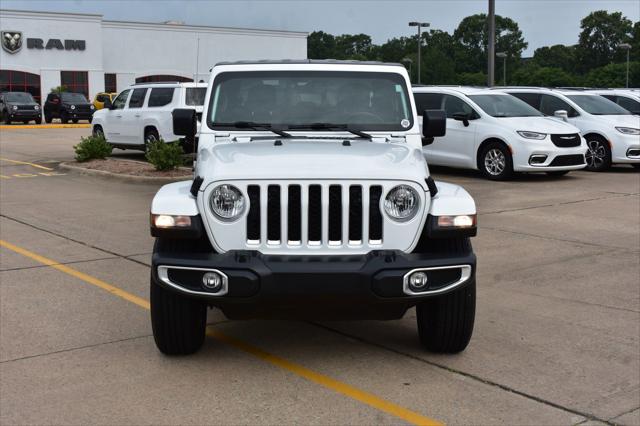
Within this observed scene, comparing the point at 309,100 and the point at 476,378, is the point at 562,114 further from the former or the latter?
the point at 476,378

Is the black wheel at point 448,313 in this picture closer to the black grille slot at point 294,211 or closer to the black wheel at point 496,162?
the black grille slot at point 294,211

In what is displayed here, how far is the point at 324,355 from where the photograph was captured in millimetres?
5426

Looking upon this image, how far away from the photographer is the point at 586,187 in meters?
14.8

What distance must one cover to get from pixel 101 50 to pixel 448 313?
57.6 metres

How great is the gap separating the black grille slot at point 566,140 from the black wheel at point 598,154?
2.15m

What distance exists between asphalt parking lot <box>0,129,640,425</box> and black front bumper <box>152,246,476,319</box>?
520mm

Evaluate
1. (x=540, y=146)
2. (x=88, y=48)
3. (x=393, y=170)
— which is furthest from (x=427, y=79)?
(x=393, y=170)

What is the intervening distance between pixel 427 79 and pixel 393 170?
116726 millimetres

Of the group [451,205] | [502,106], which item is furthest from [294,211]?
[502,106]

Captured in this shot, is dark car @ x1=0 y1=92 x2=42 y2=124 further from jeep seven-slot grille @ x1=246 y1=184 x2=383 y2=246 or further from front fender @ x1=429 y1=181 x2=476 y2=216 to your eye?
front fender @ x1=429 y1=181 x2=476 y2=216

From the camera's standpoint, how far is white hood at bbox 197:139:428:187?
4781 millimetres

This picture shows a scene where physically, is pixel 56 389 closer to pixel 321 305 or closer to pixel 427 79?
pixel 321 305

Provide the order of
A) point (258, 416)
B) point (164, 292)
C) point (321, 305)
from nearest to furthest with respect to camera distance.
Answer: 1. point (258, 416)
2. point (321, 305)
3. point (164, 292)

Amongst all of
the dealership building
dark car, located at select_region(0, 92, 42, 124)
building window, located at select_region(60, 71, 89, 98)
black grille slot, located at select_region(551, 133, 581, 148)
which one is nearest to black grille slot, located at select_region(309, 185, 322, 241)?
black grille slot, located at select_region(551, 133, 581, 148)
